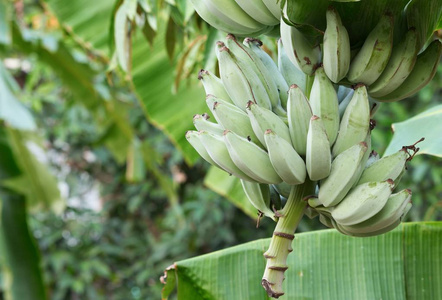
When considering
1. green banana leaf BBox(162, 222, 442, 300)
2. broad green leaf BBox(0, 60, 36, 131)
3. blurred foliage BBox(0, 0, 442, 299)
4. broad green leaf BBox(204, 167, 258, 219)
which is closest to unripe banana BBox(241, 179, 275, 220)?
green banana leaf BBox(162, 222, 442, 300)

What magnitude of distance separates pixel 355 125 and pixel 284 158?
7cm

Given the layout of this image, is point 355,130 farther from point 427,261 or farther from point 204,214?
point 204,214

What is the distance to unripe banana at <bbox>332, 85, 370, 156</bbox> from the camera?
49cm

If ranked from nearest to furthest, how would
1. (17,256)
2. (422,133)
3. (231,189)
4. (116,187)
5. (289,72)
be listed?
1. (289,72)
2. (422,133)
3. (231,189)
4. (17,256)
5. (116,187)

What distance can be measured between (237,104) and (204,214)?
1971mm

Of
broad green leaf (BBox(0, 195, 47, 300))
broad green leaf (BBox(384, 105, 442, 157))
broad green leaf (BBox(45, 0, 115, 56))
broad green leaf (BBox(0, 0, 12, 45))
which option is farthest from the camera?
broad green leaf (BBox(0, 195, 47, 300))

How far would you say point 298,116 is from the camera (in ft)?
1.58

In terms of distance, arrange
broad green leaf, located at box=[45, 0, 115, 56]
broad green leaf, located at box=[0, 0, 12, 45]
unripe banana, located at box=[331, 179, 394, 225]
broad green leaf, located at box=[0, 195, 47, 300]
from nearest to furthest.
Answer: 1. unripe banana, located at box=[331, 179, 394, 225]
2. broad green leaf, located at box=[0, 0, 12, 45]
3. broad green leaf, located at box=[45, 0, 115, 56]
4. broad green leaf, located at box=[0, 195, 47, 300]

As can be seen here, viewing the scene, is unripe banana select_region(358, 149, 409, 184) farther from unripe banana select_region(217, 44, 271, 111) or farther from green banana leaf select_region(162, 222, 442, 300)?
green banana leaf select_region(162, 222, 442, 300)

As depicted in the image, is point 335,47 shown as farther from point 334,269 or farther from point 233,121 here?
point 334,269

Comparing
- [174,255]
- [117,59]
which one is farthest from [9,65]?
[117,59]

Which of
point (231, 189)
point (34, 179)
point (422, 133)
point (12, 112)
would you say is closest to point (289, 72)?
point (422, 133)

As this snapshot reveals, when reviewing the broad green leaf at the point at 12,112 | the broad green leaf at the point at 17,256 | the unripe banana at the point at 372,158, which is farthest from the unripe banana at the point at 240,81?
the broad green leaf at the point at 17,256

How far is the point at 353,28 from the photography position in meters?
0.51
